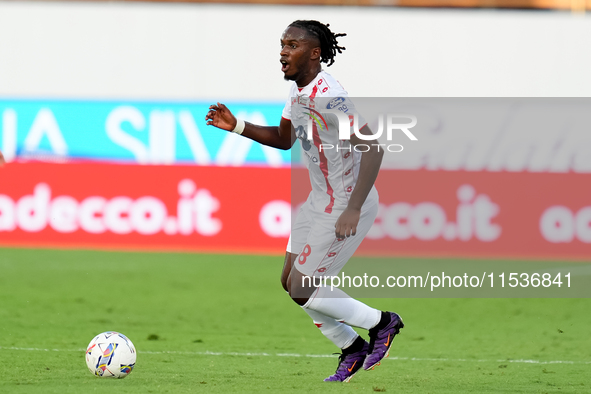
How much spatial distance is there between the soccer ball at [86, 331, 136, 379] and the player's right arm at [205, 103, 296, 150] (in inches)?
60.4

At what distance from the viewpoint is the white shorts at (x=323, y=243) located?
5316 millimetres

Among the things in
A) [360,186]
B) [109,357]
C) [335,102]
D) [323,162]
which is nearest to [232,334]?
[109,357]

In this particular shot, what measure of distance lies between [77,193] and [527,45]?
956 cm

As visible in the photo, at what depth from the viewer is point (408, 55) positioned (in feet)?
57.4

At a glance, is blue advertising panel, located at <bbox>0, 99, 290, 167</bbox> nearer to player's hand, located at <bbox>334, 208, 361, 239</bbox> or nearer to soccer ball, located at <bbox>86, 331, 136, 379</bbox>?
soccer ball, located at <bbox>86, 331, 136, 379</bbox>

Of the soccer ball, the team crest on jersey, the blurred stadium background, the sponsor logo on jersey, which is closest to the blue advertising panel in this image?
the blurred stadium background

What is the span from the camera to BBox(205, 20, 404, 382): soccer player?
512 centimetres

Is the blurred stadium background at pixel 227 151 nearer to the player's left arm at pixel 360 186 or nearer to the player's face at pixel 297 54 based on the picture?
the player's left arm at pixel 360 186

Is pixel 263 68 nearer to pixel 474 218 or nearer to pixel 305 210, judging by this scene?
pixel 474 218

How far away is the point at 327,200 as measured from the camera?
543 centimetres

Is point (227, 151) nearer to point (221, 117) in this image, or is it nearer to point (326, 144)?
point (221, 117)

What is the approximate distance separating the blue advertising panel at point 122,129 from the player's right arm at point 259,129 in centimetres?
923

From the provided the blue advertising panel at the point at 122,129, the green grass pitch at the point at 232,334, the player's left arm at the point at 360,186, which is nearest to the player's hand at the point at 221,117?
the player's left arm at the point at 360,186

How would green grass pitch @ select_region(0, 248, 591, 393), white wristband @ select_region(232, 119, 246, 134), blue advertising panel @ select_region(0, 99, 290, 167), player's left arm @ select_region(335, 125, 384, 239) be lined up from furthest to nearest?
blue advertising panel @ select_region(0, 99, 290, 167)
white wristband @ select_region(232, 119, 246, 134)
green grass pitch @ select_region(0, 248, 591, 393)
player's left arm @ select_region(335, 125, 384, 239)
